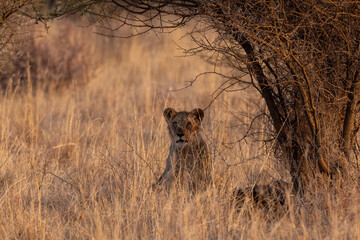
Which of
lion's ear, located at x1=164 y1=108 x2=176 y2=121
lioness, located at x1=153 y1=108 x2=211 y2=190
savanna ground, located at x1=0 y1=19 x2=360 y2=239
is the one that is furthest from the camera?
lion's ear, located at x1=164 y1=108 x2=176 y2=121

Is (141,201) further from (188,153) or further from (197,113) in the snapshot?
(197,113)

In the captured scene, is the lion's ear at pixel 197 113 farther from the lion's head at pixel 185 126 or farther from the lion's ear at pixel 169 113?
the lion's ear at pixel 169 113

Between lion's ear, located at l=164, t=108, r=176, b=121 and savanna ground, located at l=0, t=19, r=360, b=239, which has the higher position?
lion's ear, located at l=164, t=108, r=176, b=121

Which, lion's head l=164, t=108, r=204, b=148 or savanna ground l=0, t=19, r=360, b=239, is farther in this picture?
lion's head l=164, t=108, r=204, b=148

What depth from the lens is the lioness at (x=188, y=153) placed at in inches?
235

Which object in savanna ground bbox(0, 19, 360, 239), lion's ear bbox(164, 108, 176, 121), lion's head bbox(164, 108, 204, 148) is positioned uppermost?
lion's ear bbox(164, 108, 176, 121)

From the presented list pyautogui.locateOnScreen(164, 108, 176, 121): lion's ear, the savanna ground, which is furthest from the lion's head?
the savanna ground

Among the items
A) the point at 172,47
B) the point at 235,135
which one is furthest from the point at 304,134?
the point at 172,47

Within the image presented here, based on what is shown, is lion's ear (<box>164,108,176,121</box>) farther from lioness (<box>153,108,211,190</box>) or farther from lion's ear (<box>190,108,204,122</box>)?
lion's ear (<box>190,108,204,122</box>)

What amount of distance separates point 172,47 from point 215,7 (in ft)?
49.7

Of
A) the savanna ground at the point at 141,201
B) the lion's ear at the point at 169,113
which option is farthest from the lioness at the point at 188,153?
the savanna ground at the point at 141,201

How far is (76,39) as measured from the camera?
14492 millimetres

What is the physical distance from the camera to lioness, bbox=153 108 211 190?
5965 mm

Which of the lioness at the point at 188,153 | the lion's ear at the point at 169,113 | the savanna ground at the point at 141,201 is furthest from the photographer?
the lion's ear at the point at 169,113
